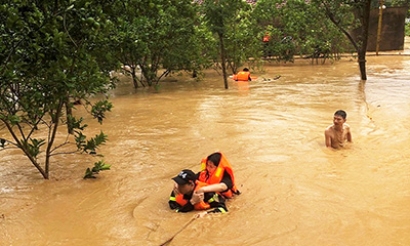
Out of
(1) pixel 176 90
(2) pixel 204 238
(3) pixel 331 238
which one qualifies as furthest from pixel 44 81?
(1) pixel 176 90

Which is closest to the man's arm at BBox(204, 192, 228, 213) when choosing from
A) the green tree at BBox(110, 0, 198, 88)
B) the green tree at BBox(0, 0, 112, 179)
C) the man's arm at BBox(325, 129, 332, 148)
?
the green tree at BBox(0, 0, 112, 179)

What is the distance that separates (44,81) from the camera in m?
5.25

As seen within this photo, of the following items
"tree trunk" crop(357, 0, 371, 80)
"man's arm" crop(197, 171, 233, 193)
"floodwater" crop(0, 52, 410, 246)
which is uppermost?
"tree trunk" crop(357, 0, 371, 80)

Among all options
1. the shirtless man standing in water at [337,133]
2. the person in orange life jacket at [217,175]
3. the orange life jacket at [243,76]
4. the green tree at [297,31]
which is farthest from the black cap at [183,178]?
the green tree at [297,31]

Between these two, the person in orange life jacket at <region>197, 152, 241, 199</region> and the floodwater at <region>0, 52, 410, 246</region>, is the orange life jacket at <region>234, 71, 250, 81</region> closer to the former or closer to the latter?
the floodwater at <region>0, 52, 410, 246</region>

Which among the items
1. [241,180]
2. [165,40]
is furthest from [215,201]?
[165,40]

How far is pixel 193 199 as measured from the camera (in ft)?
15.9

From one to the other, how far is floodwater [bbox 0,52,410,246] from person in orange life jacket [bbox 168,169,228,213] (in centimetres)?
13

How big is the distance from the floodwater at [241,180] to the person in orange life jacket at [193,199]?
0.43ft

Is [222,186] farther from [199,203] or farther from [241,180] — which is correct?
[241,180]

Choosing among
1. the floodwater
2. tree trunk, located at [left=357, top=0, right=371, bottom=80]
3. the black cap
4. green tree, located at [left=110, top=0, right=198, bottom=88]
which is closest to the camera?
the floodwater

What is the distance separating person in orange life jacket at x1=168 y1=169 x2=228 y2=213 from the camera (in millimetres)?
4786

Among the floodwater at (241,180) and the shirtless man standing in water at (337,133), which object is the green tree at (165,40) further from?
the shirtless man standing in water at (337,133)

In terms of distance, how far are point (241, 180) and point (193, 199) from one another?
4.29 feet
